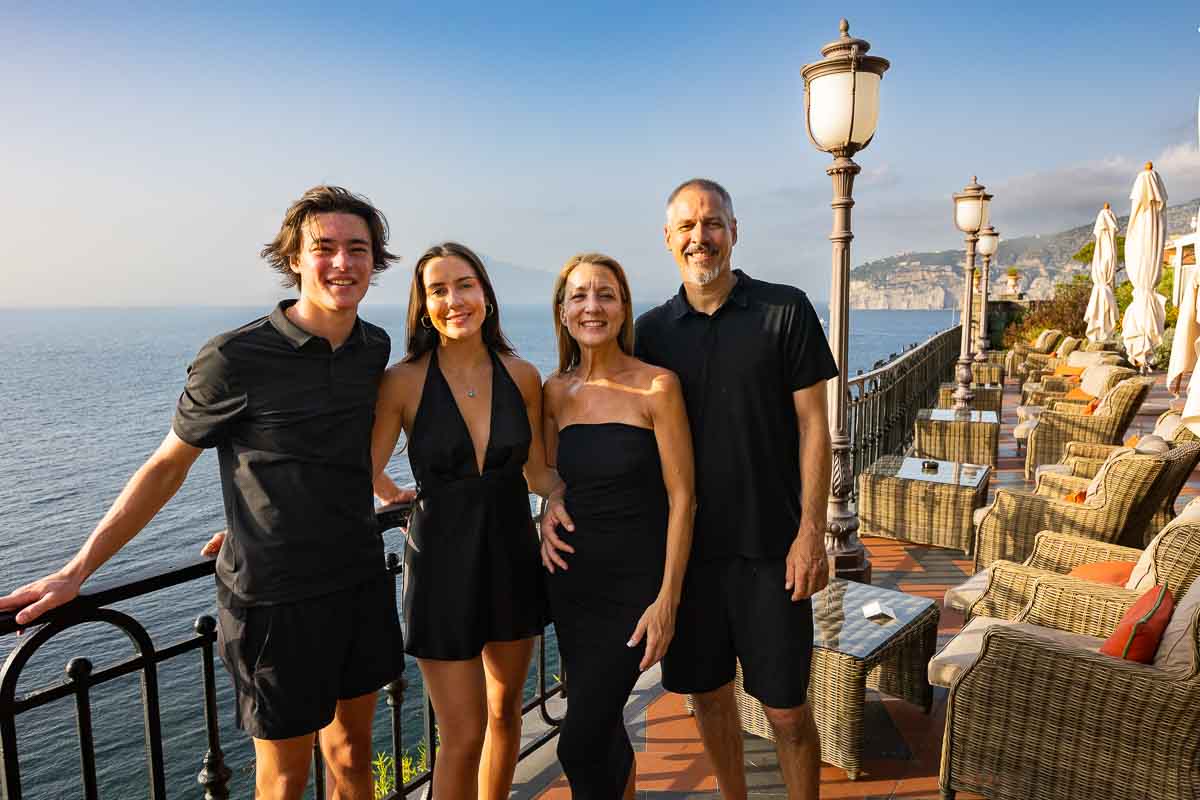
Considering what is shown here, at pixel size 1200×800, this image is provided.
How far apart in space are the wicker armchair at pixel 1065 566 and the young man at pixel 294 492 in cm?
267

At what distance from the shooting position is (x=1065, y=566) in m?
3.54

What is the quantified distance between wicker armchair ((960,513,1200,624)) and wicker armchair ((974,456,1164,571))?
65cm

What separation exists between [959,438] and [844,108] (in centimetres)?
478

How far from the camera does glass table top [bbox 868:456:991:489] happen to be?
5.35 metres

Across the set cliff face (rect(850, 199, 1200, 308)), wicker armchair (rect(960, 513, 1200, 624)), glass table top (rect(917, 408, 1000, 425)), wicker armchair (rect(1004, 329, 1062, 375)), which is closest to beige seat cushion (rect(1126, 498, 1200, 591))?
wicker armchair (rect(960, 513, 1200, 624))

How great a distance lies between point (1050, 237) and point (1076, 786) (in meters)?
176

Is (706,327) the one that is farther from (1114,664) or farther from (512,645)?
(1114,664)

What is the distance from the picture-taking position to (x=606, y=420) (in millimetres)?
2018

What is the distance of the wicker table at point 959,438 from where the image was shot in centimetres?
735

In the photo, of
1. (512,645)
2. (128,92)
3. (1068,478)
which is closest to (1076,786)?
(512,645)

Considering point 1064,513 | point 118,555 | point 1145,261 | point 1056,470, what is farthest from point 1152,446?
point 118,555

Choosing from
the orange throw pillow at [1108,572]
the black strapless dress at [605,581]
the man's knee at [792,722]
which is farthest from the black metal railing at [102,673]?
the orange throw pillow at [1108,572]

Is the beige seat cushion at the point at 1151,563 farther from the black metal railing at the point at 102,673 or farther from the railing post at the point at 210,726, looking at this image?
the railing post at the point at 210,726

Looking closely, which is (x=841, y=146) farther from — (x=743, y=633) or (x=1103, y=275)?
(x=1103, y=275)
